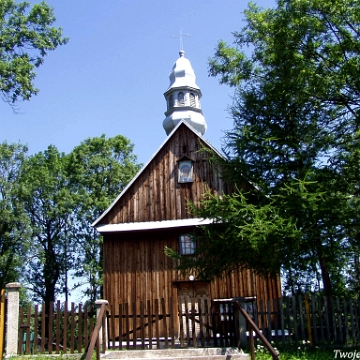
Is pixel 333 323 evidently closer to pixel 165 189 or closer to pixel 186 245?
pixel 186 245

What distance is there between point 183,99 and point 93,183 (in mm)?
9185

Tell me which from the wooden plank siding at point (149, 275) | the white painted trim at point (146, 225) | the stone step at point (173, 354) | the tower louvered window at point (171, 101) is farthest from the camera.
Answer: the tower louvered window at point (171, 101)

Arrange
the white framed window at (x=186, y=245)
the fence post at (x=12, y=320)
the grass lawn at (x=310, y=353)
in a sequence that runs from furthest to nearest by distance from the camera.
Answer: the white framed window at (x=186, y=245)
the fence post at (x=12, y=320)
the grass lawn at (x=310, y=353)

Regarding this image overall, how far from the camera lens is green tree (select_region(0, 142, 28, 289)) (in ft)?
106

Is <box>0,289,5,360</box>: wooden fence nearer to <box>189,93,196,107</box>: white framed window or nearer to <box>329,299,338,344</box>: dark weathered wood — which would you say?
<box>329,299,338,344</box>: dark weathered wood

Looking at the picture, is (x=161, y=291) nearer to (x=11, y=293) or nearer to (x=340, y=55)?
(x=11, y=293)

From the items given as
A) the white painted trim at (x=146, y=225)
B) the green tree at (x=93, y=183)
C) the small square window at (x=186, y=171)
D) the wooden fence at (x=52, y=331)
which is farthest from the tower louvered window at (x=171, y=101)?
the wooden fence at (x=52, y=331)

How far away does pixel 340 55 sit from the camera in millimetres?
14117

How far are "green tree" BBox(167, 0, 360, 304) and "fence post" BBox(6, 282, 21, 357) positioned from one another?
463 centimetres

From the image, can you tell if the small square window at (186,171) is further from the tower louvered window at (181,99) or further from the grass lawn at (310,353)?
the tower louvered window at (181,99)

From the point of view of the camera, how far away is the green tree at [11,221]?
32375 mm

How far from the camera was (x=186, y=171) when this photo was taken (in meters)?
18.6

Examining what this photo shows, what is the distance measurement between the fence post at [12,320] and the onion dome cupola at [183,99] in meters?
21.0

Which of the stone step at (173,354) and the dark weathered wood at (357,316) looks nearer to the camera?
the stone step at (173,354)
